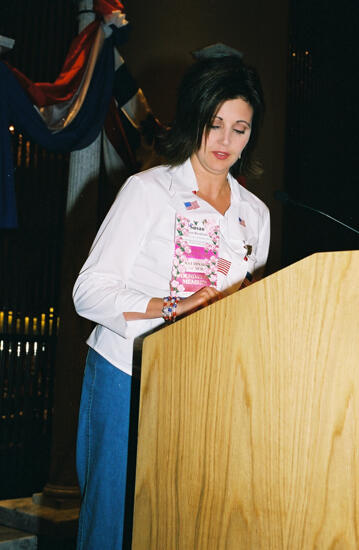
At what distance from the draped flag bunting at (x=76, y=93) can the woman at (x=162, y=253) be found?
1.61 m

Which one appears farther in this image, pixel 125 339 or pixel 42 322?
pixel 42 322

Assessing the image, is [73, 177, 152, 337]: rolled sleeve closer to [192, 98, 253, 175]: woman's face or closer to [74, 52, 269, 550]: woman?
[74, 52, 269, 550]: woman

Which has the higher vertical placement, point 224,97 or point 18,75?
point 18,75

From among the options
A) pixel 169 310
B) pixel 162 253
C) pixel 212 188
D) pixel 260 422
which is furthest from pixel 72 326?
pixel 260 422

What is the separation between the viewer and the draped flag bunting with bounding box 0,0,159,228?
9.62 ft

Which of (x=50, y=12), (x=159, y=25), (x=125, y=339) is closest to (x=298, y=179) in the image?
(x=159, y=25)

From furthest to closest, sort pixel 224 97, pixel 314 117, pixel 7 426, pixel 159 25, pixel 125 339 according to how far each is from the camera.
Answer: pixel 314 117
pixel 159 25
pixel 7 426
pixel 224 97
pixel 125 339

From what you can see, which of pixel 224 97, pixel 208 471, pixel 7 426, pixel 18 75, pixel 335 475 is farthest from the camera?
pixel 7 426

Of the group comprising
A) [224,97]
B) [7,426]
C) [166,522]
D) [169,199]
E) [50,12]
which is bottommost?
[7,426]

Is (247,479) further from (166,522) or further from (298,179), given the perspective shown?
(298,179)

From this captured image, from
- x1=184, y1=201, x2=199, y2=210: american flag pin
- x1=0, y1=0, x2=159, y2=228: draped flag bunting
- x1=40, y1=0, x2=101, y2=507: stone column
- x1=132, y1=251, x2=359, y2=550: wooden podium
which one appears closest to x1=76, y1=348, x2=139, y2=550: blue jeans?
x1=132, y1=251, x2=359, y2=550: wooden podium

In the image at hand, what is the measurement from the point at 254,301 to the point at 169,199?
1.91ft

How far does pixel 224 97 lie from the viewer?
147 centimetres

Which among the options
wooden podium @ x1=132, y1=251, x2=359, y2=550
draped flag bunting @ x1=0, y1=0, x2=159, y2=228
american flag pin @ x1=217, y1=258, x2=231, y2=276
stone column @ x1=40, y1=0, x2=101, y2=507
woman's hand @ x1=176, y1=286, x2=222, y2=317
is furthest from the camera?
stone column @ x1=40, y1=0, x2=101, y2=507
